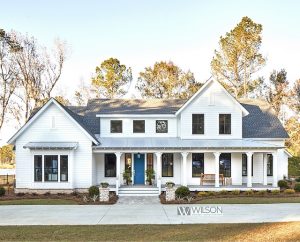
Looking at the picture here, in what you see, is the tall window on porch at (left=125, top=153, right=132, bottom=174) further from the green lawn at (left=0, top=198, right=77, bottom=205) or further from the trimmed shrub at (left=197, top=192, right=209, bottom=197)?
the green lawn at (left=0, top=198, right=77, bottom=205)

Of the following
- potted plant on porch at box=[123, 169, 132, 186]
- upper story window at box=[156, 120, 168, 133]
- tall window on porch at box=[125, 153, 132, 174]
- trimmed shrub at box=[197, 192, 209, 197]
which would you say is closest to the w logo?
trimmed shrub at box=[197, 192, 209, 197]

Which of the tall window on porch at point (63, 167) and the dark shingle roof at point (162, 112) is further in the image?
the dark shingle roof at point (162, 112)

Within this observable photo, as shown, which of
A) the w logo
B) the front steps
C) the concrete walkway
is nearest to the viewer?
the concrete walkway

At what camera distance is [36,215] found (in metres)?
16.6

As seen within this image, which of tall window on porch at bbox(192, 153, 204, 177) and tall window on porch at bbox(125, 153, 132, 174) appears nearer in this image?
tall window on porch at bbox(192, 153, 204, 177)

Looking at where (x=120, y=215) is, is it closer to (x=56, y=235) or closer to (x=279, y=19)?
(x=56, y=235)

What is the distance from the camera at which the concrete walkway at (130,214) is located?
49.2ft

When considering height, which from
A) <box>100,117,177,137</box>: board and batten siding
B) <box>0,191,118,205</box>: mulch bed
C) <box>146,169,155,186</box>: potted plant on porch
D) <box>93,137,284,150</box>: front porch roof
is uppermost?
<box>100,117,177,137</box>: board and batten siding

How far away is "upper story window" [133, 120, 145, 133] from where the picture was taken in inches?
1090

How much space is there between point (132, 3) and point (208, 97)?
28.2ft

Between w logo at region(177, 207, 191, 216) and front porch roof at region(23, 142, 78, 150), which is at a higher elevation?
front porch roof at region(23, 142, 78, 150)

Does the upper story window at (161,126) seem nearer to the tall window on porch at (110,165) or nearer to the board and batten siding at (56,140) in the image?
the tall window on porch at (110,165)

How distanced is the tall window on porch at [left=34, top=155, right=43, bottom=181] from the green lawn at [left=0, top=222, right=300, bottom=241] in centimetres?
1072

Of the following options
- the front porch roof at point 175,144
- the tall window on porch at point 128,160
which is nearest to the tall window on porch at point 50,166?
the front porch roof at point 175,144
